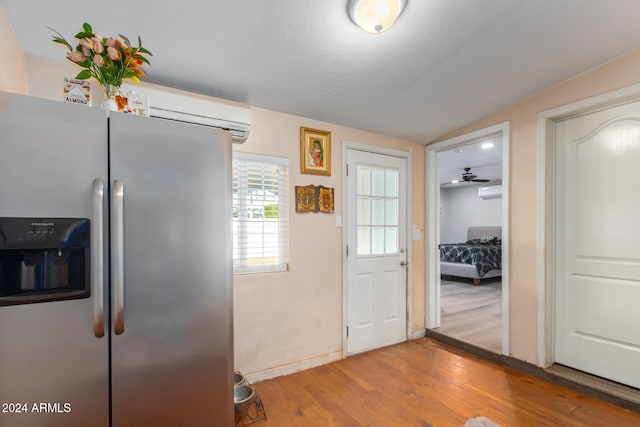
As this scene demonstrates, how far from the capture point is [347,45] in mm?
1845

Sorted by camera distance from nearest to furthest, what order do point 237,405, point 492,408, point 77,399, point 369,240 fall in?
point 77,399 < point 237,405 < point 492,408 < point 369,240

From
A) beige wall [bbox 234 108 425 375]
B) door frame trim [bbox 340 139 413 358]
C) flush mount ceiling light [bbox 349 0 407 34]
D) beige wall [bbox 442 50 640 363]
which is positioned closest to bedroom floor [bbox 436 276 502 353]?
beige wall [bbox 442 50 640 363]

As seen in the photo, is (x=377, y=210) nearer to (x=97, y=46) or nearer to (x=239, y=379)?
(x=239, y=379)

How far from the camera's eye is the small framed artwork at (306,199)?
2641 mm

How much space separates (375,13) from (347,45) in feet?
1.06

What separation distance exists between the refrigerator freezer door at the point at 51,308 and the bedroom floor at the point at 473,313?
10.2 feet

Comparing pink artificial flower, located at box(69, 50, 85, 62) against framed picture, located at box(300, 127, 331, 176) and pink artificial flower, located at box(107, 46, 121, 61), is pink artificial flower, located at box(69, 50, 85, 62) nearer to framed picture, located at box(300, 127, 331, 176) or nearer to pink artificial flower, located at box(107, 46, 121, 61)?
pink artificial flower, located at box(107, 46, 121, 61)

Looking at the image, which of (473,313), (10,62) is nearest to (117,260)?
(10,62)

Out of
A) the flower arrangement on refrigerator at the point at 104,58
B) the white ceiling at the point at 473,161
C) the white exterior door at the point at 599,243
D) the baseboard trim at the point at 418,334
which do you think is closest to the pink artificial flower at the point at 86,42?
the flower arrangement on refrigerator at the point at 104,58

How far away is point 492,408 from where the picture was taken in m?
2.09

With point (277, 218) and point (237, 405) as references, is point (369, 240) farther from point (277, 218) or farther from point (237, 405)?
point (237, 405)

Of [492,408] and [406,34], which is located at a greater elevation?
[406,34]

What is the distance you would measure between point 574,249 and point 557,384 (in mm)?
1069

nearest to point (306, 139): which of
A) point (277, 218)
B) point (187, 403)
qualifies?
point (277, 218)
